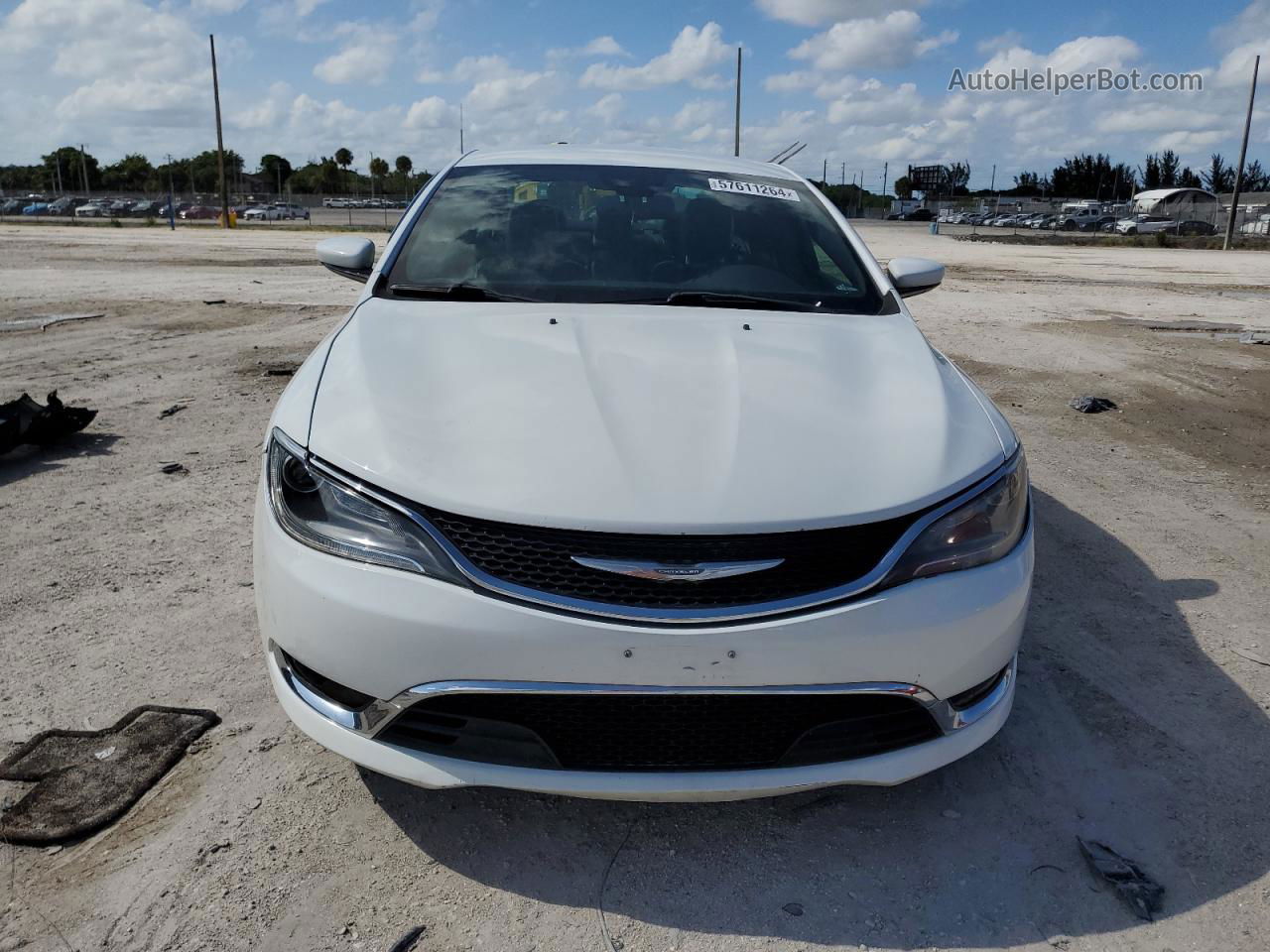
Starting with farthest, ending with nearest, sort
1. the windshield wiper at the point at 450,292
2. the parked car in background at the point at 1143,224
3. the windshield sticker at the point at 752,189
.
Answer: the parked car in background at the point at 1143,224
the windshield sticker at the point at 752,189
the windshield wiper at the point at 450,292

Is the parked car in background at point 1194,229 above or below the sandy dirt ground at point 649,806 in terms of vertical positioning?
above

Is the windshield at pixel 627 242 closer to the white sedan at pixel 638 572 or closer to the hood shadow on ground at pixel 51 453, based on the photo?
the white sedan at pixel 638 572

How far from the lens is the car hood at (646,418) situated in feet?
6.62

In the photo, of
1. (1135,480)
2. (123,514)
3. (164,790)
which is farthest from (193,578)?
(1135,480)

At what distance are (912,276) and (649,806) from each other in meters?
2.16

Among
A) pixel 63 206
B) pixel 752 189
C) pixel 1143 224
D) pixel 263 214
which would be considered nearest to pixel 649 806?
pixel 752 189

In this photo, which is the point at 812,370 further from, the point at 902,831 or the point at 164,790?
the point at 164,790

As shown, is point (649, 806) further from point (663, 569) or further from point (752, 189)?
point (752, 189)

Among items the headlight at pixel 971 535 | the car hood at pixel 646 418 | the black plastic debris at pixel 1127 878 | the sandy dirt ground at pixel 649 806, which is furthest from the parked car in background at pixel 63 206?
the black plastic debris at pixel 1127 878

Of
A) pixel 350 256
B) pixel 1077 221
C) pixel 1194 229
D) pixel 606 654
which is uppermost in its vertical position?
pixel 1077 221

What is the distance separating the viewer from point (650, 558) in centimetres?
197

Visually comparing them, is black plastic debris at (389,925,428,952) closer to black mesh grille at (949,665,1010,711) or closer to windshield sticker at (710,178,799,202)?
black mesh grille at (949,665,1010,711)

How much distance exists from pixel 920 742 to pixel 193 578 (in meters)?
2.74

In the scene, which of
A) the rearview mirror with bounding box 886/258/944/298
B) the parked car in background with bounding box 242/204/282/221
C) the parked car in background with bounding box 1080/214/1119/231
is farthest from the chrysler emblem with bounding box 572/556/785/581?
the parked car in background with bounding box 1080/214/1119/231
